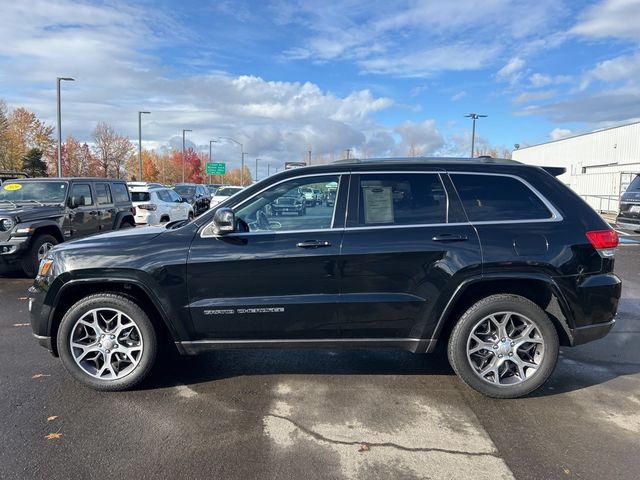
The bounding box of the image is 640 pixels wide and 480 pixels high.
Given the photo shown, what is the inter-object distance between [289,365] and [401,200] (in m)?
1.94

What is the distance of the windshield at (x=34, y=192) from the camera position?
9336 mm

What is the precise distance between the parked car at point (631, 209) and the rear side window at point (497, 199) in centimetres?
1270

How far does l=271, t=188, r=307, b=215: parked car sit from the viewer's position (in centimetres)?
398

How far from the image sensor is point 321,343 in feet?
12.9

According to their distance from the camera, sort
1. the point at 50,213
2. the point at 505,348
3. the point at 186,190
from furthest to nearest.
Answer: the point at 186,190 → the point at 50,213 → the point at 505,348

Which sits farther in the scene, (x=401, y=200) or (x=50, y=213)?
(x=50, y=213)

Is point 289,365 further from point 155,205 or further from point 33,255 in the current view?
point 155,205

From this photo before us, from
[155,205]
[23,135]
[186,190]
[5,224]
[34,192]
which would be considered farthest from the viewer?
[23,135]

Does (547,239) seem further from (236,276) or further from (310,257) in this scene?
(236,276)

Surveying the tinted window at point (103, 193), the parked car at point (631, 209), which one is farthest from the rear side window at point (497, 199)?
the parked car at point (631, 209)

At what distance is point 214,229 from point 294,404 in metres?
1.53

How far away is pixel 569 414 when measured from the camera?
3.69 metres

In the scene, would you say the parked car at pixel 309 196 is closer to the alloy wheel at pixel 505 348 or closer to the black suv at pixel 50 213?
the alloy wheel at pixel 505 348

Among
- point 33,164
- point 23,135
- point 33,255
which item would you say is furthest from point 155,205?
point 23,135
